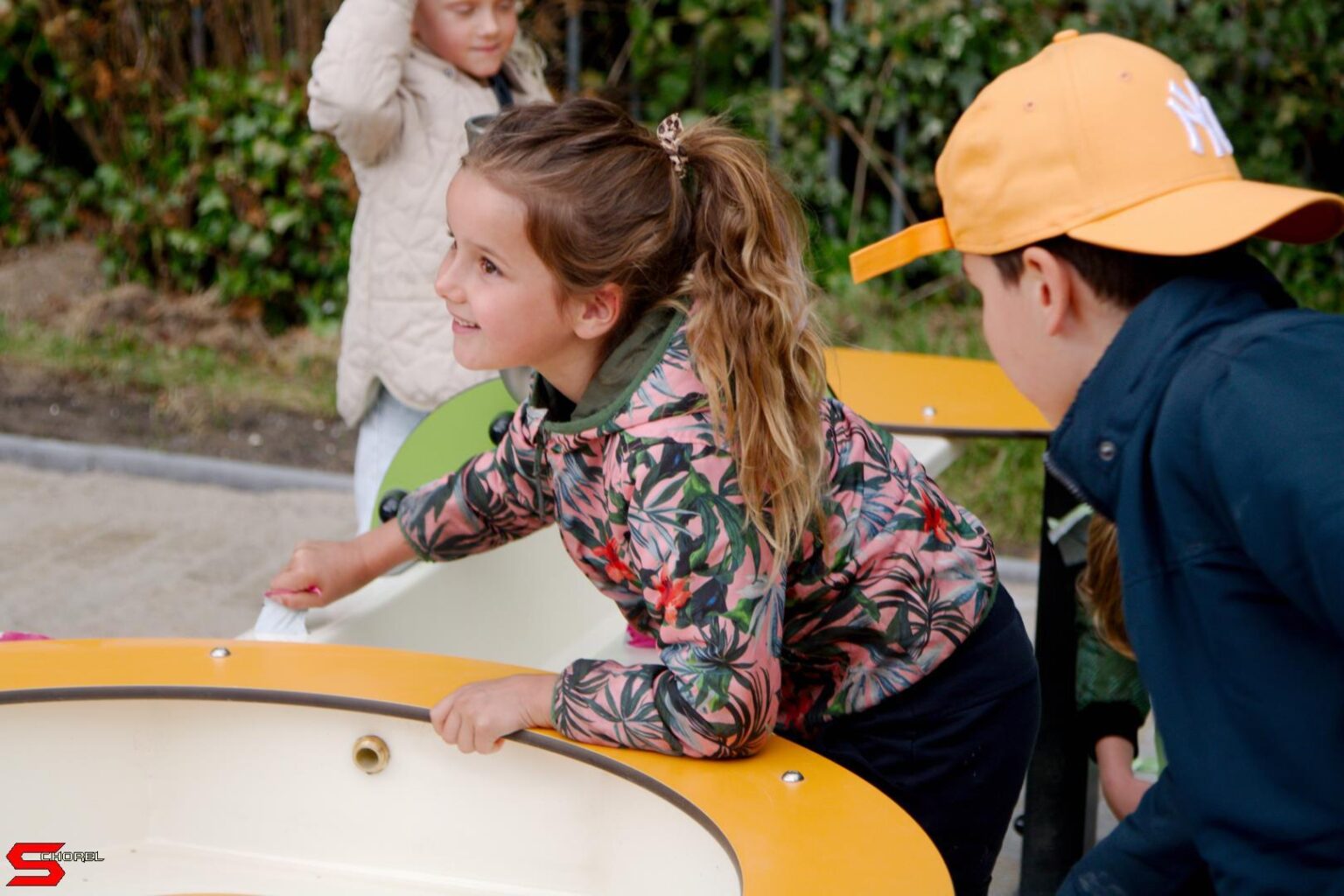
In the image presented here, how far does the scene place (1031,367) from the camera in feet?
3.80

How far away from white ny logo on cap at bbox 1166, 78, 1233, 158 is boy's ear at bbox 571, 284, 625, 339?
58cm

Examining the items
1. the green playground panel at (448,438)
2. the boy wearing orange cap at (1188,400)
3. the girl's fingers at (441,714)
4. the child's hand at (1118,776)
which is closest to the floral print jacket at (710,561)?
the girl's fingers at (441,714)

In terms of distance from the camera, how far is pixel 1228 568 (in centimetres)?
99

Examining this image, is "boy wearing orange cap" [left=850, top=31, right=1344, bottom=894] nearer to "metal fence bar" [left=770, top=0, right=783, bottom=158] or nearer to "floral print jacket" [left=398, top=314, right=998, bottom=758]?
"floral print jacket" [left=398, top=314, right=998, bottom=758]

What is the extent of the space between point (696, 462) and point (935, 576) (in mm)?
320

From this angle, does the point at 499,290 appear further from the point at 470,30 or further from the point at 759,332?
the point at 470,30

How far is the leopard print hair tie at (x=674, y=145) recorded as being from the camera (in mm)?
1535

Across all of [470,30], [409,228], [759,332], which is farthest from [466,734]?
[470,30]

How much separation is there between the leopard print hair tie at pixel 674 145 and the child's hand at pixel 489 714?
52 centimetres

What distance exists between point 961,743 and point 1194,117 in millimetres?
727

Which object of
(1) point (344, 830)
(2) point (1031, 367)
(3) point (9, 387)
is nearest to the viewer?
(2) point (1031, 367)

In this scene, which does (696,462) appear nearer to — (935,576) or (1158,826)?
(935,576)

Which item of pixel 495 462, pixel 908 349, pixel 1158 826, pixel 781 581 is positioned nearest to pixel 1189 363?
pixel 1158 826

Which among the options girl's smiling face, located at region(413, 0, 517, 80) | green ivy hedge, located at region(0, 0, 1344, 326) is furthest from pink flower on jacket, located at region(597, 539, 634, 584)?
green ivy hedge, located at region(0, 0, 1344, 326)
